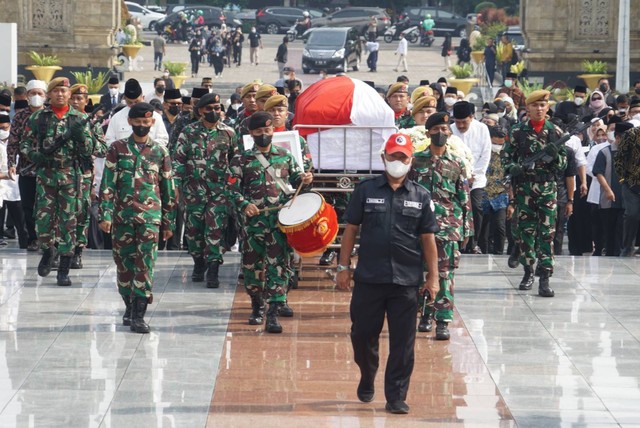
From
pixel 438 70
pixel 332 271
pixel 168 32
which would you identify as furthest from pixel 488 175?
pixel 168 32

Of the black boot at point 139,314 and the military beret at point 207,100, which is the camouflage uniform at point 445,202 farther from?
the military beret at point 207,100

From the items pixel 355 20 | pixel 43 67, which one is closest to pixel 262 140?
pixel 43 67

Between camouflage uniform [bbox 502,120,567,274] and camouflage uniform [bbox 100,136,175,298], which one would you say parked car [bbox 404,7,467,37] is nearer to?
camouflage uniform [bbox 502,120,567,274]

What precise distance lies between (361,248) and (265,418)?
49.1 inches

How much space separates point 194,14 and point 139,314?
59.1 m

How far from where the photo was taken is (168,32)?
66.3 metres

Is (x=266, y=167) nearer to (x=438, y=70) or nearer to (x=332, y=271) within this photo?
(x=332, y=271)

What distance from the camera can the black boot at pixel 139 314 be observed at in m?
12.1

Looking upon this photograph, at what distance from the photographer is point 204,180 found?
14.2 m

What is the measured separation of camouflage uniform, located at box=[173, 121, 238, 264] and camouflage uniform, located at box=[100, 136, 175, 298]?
1.79 meters

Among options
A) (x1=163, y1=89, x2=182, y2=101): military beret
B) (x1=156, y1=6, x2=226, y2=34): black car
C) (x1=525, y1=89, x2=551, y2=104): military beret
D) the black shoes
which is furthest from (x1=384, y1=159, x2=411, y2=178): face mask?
(x1=156, y1=6, x2=226, y2=34): black car

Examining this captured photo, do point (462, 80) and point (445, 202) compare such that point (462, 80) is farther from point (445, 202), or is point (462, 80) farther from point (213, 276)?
point (445, 202)

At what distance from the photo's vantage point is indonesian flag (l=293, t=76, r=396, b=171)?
46.4ft

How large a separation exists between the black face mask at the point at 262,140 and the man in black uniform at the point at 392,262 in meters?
2.55
